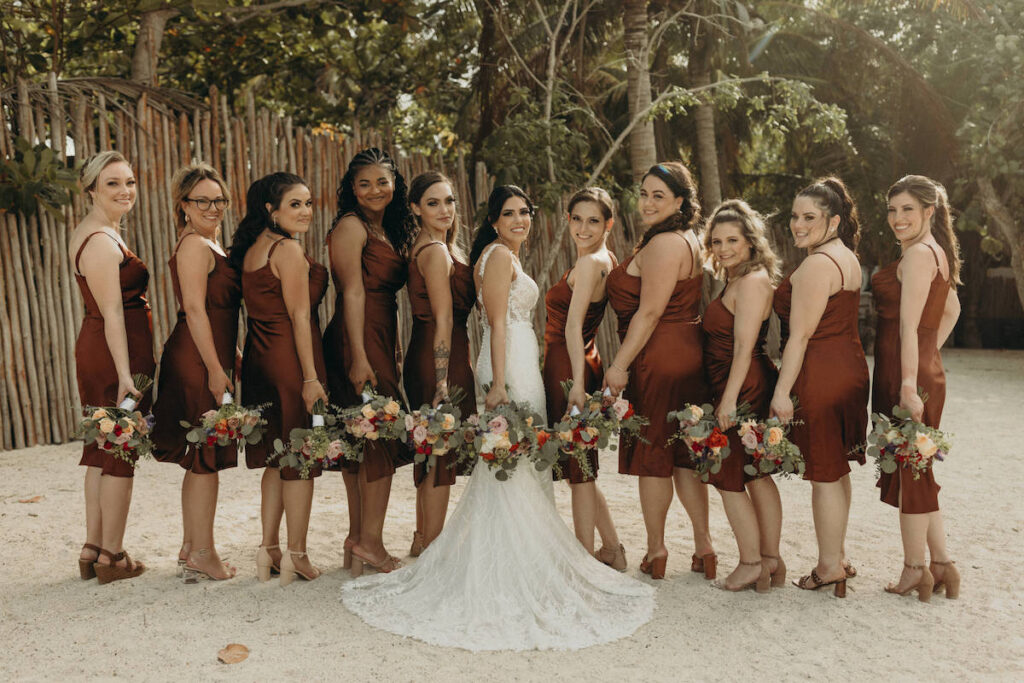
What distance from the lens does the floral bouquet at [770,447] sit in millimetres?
3680

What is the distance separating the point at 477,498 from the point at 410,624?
0.63 m

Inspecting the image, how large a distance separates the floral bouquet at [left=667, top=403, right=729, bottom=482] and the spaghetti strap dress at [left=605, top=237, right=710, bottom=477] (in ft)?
0.40

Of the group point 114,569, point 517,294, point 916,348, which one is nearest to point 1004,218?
point 916,348

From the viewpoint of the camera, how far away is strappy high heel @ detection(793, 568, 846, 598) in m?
3.88

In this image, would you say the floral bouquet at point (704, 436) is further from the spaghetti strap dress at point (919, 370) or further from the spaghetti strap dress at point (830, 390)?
the spaghetti strap dress at point (919, 370)

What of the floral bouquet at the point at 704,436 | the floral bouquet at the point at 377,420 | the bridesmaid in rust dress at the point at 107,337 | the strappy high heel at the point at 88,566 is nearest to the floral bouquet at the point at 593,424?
the floral bouquet at the point at 704,436

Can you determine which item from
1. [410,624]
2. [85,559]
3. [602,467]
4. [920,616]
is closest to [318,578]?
[410,624]

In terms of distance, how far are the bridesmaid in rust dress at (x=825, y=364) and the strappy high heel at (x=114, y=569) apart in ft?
10.0

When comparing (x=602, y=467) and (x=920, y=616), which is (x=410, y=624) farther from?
(x=602, y=467)

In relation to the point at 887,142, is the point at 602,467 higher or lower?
lower

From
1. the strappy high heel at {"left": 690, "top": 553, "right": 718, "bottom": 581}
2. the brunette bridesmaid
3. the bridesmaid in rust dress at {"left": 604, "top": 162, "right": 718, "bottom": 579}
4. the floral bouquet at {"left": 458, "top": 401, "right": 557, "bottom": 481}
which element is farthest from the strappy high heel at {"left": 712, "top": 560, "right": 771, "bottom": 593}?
the floral bouquet at {"left": 458, "top": 401, "right": 557, "bottom": 481}

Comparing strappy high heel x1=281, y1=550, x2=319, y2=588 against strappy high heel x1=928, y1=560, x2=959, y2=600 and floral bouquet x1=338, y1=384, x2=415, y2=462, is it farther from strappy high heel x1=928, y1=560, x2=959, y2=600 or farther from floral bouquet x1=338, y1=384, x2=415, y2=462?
strappy high heel x1=928, y1=560, x2=959, y2=600

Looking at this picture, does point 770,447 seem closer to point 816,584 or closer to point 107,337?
point 816,584

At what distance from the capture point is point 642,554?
4516 mm
